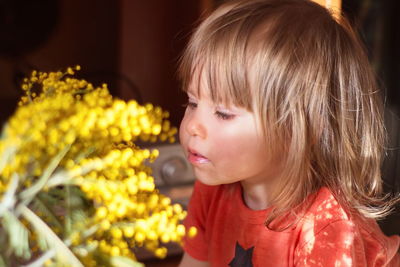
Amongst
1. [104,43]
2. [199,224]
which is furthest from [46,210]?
[104,43]

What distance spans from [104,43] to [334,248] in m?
0.95

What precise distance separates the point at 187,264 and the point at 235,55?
0.43 m

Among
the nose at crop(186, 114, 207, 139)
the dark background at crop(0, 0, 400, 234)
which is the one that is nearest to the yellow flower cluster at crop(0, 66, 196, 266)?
the nose at crop(186, 114, 207, 139)

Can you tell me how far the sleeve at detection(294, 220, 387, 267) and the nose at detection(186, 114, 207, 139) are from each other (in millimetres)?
220

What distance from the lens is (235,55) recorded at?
87 cm

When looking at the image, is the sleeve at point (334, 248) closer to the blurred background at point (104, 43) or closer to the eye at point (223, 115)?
the eye at point (223, 115)

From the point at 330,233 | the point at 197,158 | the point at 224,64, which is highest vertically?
the point at 224,64

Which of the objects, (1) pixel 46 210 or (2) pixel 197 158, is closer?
(1) pixel 46 210

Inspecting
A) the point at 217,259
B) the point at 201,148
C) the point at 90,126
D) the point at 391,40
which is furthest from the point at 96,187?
the point at 391,40

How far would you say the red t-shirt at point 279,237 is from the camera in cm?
92

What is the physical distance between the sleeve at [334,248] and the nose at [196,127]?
0.22 m

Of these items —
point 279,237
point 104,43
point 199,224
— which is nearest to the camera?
point 279,237

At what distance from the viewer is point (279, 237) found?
38.8 inches

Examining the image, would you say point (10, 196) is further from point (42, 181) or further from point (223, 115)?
point (223, 115)
